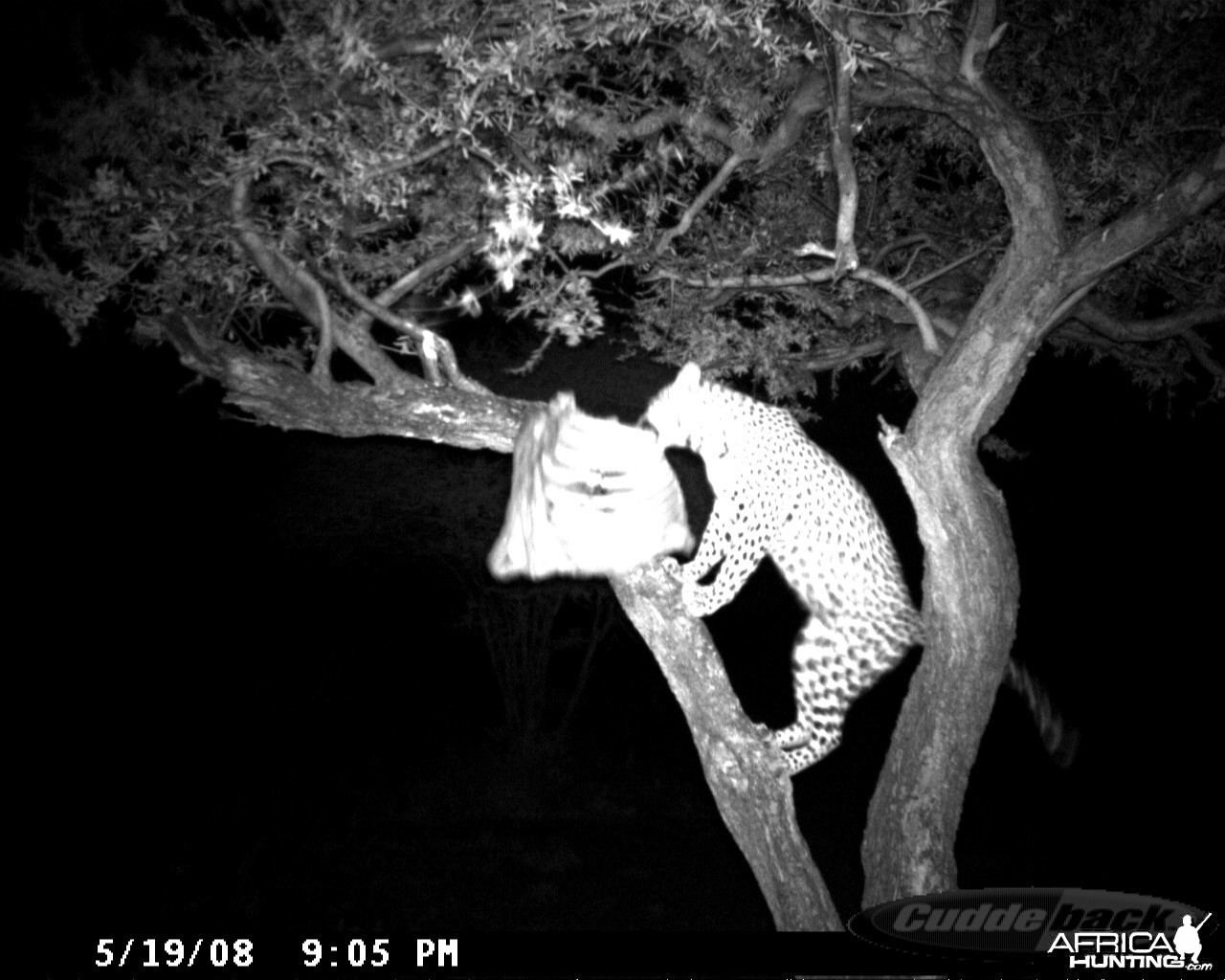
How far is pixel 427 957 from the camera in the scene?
3277mm

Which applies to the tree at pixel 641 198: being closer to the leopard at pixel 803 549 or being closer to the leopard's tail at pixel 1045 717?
the leopard at pixel 803 549

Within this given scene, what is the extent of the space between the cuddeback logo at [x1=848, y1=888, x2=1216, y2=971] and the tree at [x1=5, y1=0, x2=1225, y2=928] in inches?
6.8

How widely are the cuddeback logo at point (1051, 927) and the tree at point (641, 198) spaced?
17 cm

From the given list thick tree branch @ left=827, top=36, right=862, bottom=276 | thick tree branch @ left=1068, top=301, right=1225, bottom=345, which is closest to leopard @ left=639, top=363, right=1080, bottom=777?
thick tree branch @ left=827, top=36, right=862, bottom=276

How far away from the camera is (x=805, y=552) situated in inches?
150

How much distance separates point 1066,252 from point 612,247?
1507 mm

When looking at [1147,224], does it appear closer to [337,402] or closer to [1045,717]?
[1045,717]

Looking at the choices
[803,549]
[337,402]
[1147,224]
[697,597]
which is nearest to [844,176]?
[1147,224]

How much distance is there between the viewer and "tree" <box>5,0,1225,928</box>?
9.58 ft

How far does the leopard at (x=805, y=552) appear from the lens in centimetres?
375

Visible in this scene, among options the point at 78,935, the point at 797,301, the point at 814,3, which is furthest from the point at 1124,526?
the point at 78,935

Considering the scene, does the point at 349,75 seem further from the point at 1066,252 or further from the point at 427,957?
the point at 427,957

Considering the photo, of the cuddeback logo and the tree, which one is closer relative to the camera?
the tree

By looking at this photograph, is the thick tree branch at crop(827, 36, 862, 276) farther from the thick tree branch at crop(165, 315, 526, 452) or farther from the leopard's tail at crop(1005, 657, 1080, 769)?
the leopard's tail at crop(1005, 657, 1080, 769)
